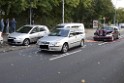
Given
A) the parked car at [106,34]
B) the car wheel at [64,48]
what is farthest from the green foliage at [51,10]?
the car wheel at [64,48]

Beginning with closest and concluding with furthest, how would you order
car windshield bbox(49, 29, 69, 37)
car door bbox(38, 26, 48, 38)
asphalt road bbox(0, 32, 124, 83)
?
asphalt road bbox(0, 32, 124, 83) → car windshield bbox(49, 29, 69, 37) → car door bbox(38, 26, 48, 38)

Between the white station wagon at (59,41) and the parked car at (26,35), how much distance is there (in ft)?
10.8

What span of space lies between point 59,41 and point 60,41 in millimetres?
74

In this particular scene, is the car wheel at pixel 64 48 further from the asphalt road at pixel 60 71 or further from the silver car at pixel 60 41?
the asphalt road at pixel 60 71

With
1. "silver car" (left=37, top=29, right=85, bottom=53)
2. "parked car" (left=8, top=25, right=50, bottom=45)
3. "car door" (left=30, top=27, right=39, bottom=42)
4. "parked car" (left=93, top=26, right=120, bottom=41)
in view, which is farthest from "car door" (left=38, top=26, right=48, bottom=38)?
"parked car" (left=93, top=26, right=120, bottom=41)

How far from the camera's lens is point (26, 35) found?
20.7 metres

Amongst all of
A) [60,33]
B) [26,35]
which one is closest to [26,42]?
[26,35]

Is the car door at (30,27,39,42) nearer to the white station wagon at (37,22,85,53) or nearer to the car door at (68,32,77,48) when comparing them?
the white station wagon at (37,22,85,53)

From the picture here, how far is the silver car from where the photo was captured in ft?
52.6

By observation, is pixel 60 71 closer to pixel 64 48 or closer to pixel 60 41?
pixel 60 41

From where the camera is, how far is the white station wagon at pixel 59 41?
52.6 ft

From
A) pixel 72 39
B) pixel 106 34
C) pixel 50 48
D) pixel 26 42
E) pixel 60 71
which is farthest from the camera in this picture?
pixel 106 34

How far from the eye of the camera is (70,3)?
38.0 m

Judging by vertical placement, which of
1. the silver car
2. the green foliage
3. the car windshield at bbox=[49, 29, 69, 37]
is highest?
the green foliage
